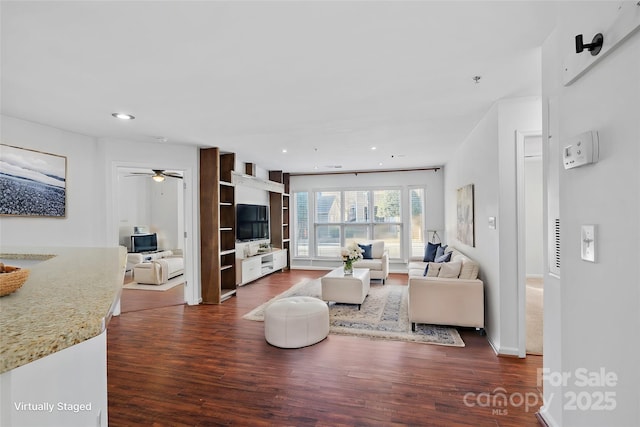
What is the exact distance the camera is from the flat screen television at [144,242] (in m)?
7.44

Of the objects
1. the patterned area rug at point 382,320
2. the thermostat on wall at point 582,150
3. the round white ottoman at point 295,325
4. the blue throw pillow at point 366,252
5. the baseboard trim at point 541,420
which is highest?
the thermostat on wall at point 582,150

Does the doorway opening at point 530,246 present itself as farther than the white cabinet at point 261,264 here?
No

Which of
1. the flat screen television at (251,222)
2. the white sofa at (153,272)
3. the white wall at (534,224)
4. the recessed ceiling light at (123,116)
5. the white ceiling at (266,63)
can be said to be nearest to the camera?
the white ceiling at (266,63)

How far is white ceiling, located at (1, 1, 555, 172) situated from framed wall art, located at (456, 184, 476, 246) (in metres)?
0.90

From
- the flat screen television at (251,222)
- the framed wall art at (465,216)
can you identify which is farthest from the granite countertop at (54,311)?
the flat screen television at (251,222)

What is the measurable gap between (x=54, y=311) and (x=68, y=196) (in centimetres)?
389

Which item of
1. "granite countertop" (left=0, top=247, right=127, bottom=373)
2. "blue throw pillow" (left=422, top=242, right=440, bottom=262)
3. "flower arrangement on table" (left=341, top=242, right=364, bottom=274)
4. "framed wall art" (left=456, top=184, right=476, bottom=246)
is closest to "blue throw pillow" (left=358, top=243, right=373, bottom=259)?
"blue throw pillow" (left=422, top=242, right=440, bottom=262)

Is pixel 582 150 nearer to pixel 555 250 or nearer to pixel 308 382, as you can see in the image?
pixel 555 250

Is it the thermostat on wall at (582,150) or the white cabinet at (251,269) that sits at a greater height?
the thermostat on wall at (582,150)

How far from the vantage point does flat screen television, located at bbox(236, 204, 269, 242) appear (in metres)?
6.25

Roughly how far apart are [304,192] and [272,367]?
18.5ft

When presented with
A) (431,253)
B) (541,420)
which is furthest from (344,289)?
(541,420)

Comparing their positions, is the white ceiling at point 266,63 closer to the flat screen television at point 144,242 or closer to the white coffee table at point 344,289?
the white coffee table at point 344,289

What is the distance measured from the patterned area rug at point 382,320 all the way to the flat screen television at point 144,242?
4.30 m
